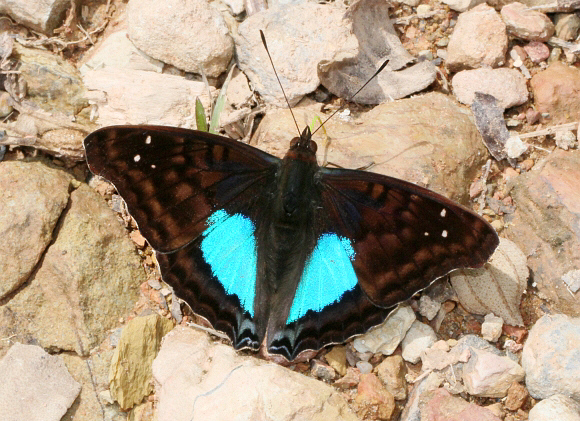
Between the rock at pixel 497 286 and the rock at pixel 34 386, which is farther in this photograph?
the rock at pixel 497 286

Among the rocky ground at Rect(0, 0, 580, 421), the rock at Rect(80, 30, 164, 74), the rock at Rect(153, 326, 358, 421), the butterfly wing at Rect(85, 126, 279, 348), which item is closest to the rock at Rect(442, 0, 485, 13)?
the rocky ground at Rect(0, 0, 580, 421)

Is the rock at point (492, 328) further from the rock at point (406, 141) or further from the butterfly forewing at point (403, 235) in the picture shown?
the rock at point (406, 141)

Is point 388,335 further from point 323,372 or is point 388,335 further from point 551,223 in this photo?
point 551,223

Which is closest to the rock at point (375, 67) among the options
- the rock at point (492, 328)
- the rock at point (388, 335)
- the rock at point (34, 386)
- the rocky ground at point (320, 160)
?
the rocky ground at point (320, 160)

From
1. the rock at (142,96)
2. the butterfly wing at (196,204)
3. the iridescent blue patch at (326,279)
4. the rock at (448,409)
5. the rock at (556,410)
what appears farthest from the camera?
the rock at (142,96)

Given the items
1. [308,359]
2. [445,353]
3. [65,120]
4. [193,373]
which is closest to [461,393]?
[445,353]
